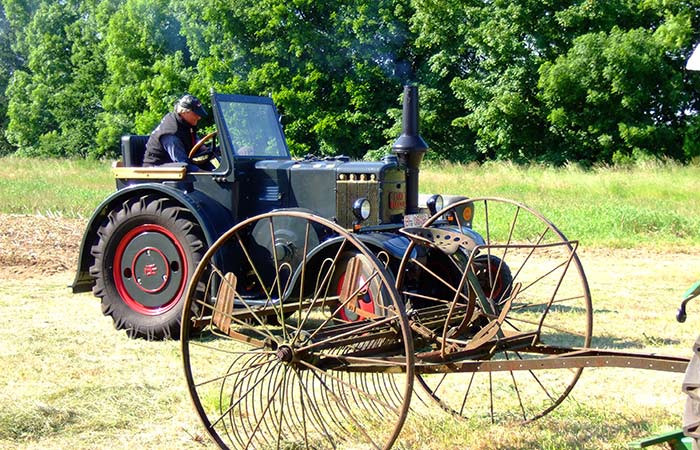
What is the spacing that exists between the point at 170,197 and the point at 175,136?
2.22 ft

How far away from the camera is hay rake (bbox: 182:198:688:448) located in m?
4.08

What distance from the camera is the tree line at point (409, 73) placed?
85.5ft

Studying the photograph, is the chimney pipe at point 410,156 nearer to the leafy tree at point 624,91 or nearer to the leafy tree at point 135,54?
the leafy tree at point 624,91

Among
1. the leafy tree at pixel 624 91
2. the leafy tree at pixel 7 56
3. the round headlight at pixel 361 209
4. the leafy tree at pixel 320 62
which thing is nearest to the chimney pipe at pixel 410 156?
the round headlight at pixel 361 209

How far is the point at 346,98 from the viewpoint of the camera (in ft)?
111

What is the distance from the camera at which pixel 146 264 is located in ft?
24.2

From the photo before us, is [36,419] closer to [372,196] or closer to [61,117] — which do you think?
[372,196]

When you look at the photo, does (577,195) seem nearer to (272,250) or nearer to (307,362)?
(272,250)

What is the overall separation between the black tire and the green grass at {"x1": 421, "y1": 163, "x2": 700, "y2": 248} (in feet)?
24.0

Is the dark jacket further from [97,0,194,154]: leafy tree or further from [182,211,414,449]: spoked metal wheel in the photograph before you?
[97,0,194,154]: leafy tree

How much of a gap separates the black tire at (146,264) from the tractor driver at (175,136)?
1.54ft

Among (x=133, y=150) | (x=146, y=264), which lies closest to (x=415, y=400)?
(x=146, y=264)

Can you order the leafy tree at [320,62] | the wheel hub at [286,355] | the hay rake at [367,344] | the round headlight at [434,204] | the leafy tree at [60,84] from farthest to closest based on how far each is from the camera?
the leafy tree at [60,84], the leafy tree at [320,62], the round headlight at [434,204], the wheel hub at [286,355], the hay rake at [367,344]

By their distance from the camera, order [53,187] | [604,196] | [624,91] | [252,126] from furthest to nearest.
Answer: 1. [624,91]
2. [53,187]
3. [604,196]
4. [252,126]
